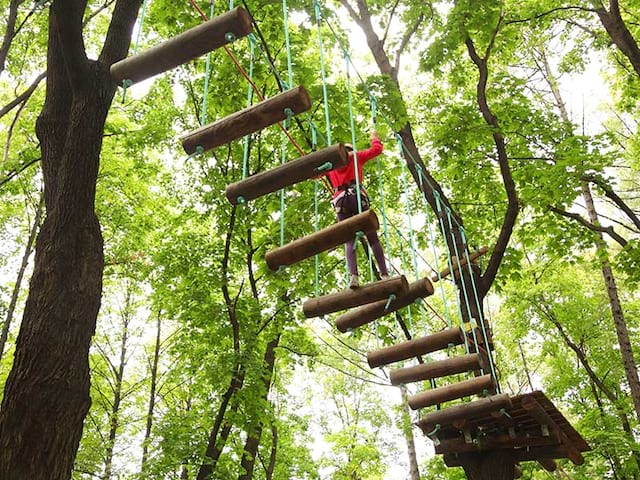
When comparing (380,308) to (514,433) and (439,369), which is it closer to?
(439,369)

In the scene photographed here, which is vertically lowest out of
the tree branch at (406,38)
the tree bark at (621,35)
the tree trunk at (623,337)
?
the tree trunk at (623,337)

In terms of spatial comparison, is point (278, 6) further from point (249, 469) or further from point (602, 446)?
point (602, 446)

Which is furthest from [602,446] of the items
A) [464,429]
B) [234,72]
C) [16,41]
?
[16,41]

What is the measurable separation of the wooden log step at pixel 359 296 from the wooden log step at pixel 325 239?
401mm

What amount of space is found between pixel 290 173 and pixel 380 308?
1442 mm

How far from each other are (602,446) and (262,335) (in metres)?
6.68

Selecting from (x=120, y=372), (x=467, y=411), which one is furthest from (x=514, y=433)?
(x=120, y=372)

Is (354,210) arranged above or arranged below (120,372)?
below

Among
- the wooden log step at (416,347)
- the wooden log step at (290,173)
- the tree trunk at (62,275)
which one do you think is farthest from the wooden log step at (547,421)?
the tree trunk at (62,275)

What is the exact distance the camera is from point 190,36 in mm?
2654

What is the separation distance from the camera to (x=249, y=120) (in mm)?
2967

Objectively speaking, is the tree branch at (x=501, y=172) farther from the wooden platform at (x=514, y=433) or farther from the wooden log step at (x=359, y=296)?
the wooden log step at (x=359, y=296)

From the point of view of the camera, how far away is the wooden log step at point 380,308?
3.98 meters

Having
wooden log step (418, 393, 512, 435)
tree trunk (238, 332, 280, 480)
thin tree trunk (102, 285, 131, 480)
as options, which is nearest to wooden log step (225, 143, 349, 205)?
wooden log step (418, 393, 512, 435)
